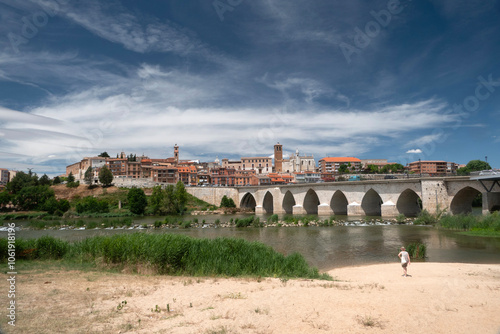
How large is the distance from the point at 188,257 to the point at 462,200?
32.5 m

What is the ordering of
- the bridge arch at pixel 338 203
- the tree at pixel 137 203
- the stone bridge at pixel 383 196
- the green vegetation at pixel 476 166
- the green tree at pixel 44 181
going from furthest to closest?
the green vegetation at pixel 476 166
the green tree at pixel 44 181
the tree at pixel 137 203
the bridge arch at pixel 338 203
the stone bridge at pixel 383 196

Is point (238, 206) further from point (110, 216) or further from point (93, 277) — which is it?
point (93, 277)

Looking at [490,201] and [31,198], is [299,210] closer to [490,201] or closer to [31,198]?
[490,201]

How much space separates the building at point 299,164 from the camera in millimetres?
128125

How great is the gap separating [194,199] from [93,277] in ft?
199

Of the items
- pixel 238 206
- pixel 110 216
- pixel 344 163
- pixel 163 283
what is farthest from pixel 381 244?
pixel 344 163

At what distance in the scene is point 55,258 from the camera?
1306 centimetres

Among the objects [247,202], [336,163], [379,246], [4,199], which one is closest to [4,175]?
[4,199]

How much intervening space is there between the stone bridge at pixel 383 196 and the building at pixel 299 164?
64147 mm

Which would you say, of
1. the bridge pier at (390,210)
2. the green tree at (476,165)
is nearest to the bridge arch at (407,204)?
the bridge pier at (390,210)

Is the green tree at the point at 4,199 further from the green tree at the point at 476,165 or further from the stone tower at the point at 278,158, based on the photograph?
the green tree at the point at 476,165

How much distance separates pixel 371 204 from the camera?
4347 cm

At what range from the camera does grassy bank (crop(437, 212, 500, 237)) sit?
22.2m

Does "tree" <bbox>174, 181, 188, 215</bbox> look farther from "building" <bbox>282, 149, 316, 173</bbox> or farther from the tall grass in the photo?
"building" <bbox>282, 149, 316, 173</bbox>
